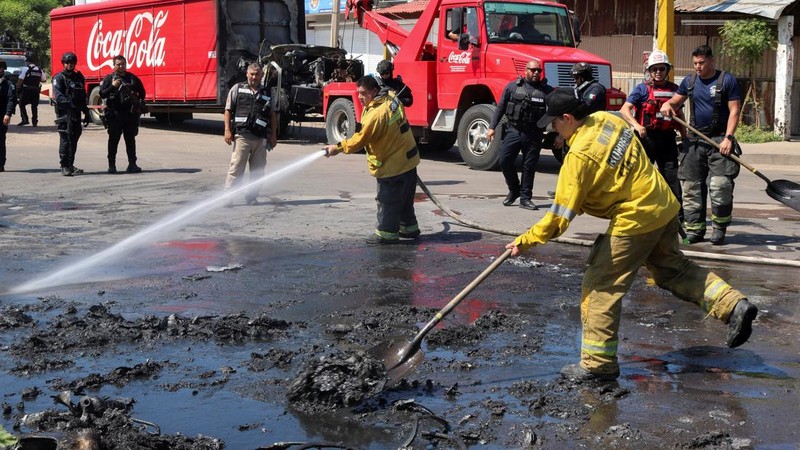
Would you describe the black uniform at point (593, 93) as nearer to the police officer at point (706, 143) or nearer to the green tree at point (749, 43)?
the police officer at point (706, 143)

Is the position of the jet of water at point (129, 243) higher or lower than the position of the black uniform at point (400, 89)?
lower

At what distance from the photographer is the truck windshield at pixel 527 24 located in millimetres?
16094

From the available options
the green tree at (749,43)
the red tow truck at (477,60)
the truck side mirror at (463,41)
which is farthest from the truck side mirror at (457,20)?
the green tree at (749,43)

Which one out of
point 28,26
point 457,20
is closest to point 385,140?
point 457,20

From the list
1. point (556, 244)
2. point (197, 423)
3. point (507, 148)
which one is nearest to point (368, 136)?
point (556, 244)

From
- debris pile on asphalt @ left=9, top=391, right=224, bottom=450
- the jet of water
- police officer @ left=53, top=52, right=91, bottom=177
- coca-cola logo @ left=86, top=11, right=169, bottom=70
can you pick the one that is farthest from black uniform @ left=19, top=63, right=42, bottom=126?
debris pile on asphalt @ left=9, top=391, right=224, bottom=450

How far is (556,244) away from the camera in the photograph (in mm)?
9695

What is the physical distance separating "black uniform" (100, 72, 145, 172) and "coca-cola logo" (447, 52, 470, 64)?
16.6 ft

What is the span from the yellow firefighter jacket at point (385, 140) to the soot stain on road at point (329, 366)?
156 centimetres

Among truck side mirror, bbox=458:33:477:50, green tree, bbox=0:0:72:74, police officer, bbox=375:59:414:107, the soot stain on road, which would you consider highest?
green tree, bbox=0:0:72:74

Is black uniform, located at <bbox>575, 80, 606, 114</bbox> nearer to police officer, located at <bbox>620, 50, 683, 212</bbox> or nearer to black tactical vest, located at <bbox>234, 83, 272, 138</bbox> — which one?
police officer, located at <bbox>620, 50, 683, 212</bbox>

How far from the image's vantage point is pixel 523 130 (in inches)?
463

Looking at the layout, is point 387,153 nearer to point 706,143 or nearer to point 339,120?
point 706,143

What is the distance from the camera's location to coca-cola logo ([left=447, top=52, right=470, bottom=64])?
16.2m
